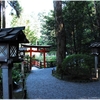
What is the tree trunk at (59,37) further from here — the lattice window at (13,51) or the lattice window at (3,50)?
the lattice window at (3,50)

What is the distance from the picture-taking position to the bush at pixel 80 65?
40.0ft

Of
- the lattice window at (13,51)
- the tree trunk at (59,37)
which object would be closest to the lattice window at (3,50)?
the lattice window at (13,51)

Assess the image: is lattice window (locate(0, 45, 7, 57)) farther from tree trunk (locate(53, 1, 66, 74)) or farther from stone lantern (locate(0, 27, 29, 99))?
tree trunk (locate(53, 1, 66, 74))

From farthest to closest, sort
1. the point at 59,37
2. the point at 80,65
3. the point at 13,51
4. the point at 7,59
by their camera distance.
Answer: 1. the point at 59,37
2. the point at 80,65
3. the point at 13,51
4. the point at 7,59

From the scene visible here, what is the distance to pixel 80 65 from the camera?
40.2 feet

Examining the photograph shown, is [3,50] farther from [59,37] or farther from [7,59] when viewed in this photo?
[59,37]

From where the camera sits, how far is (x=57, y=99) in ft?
25.0

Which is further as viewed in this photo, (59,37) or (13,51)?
(59,37)

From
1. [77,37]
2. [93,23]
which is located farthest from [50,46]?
[93,23]

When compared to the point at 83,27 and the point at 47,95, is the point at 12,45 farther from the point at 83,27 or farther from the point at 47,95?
the point at 83,27

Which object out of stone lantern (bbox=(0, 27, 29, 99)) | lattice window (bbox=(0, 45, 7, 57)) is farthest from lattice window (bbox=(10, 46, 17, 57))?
lattice window (bbox=(0, 45, 7, 57))

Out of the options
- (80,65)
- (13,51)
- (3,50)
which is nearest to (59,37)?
(80,65)

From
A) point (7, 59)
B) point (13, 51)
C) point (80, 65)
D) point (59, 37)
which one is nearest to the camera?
point (7, 59)

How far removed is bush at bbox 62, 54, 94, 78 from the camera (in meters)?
12.2
